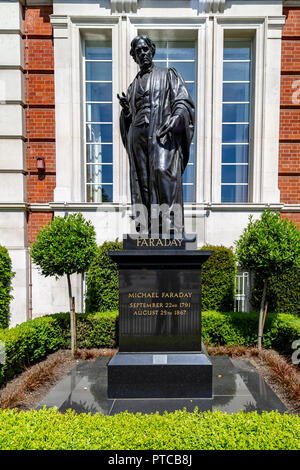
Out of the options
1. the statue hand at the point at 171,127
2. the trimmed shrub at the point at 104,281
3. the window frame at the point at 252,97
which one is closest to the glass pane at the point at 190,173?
the window frame at the point at 252,97

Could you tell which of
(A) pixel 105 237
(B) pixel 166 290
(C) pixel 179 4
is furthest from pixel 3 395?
(C) pixel 179 4

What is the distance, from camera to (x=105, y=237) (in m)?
8.76

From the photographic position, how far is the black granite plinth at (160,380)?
13.7ft

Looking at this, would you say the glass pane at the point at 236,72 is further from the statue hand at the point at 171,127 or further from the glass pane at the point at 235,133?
the statue hand at the point at 171,127

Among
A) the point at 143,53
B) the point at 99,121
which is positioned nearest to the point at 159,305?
the point at 143,53

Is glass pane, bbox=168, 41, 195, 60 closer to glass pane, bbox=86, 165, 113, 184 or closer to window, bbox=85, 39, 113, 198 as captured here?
window, bbox=85, 39, 113, 198

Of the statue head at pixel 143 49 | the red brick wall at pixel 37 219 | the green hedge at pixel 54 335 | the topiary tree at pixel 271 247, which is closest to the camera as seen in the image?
the statue head at pixel 143 49

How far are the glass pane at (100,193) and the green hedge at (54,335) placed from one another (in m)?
3.80

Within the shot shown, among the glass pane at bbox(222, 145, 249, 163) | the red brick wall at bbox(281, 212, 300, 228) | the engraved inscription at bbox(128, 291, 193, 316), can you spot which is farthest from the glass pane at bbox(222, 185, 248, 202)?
the engraved inscription at bbox(128, 291, 193, 316)

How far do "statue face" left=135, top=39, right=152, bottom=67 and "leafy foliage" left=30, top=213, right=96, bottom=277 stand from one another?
11.6 feet

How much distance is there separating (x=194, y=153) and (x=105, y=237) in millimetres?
3901

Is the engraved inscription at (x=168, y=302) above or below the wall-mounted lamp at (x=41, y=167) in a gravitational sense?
below

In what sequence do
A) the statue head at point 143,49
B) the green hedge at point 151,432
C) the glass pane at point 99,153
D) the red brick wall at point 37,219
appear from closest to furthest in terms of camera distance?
the green hedge at point 151,432 → the statue head at point 143,49 → the red brick wall at point 37,219 → the glass pane at point 99,153
